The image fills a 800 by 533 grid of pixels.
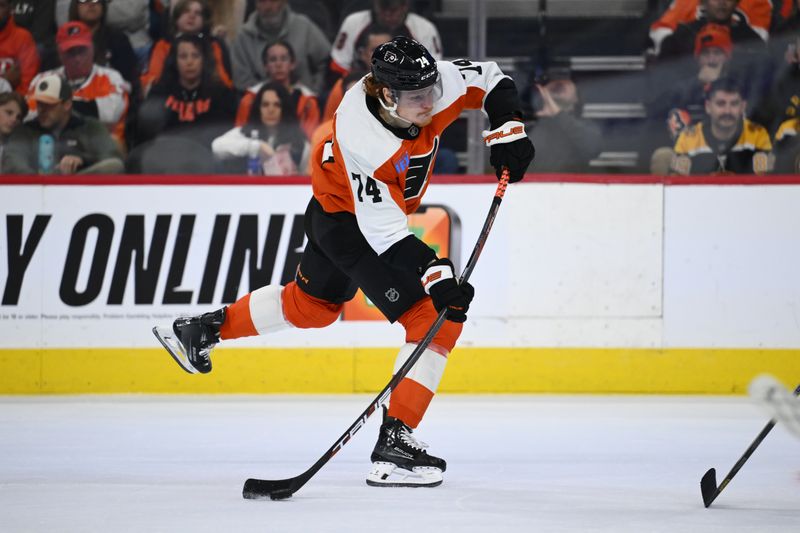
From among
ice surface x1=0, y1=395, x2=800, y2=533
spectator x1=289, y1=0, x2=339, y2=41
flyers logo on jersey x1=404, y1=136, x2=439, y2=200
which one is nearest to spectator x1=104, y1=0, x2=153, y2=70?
spectator x1=289, y1=0, x2=339, y2=41

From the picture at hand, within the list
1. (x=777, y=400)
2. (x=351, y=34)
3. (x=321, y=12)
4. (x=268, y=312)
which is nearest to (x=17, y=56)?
(x=321, y=12)

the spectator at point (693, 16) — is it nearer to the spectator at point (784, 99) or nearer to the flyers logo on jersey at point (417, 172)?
the spectator at point (784, 99)

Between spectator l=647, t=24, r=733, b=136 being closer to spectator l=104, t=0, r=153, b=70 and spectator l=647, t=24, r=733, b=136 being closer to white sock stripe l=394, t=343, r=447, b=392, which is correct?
spectator l=104, t=0, r=153, b=70

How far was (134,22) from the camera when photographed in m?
5.43

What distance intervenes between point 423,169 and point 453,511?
911 millimetres

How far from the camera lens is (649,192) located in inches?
203

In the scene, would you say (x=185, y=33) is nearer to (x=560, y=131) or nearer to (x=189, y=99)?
(x=189, y=99)

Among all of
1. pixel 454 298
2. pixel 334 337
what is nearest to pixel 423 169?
pixel 454 298

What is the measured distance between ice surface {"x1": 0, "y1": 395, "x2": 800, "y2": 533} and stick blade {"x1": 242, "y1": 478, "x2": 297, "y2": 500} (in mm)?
18

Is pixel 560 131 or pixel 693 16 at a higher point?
pixel 693 16

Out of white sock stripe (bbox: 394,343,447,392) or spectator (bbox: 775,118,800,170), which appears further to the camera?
spectator (bbox: 775,118,800,170)

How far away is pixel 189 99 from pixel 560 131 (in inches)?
67.0

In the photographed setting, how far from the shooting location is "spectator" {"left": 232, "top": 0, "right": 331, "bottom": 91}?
17.8 ft

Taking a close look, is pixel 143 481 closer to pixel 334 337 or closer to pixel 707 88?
pixel 334 337
